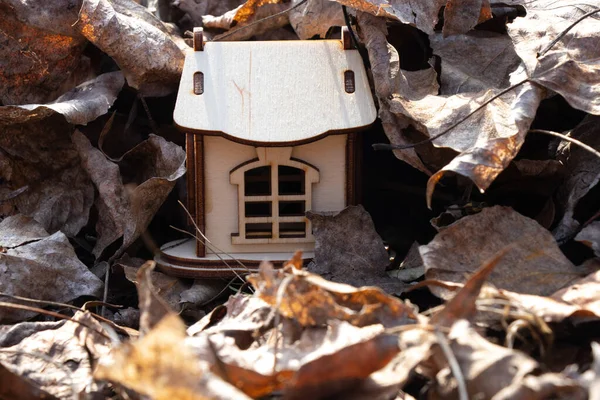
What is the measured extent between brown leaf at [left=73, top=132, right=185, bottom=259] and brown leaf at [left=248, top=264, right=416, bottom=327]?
811mm

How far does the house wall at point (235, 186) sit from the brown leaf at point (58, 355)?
1.82 feet

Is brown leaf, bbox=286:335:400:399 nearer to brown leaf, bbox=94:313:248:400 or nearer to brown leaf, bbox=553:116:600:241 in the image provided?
brown leaf, bbox=94:313:248:400

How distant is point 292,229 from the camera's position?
2123 mm

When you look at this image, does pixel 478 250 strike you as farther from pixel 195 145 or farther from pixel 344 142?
pixel 195 145

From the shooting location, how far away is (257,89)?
6.43 ft

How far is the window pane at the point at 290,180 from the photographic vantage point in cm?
211

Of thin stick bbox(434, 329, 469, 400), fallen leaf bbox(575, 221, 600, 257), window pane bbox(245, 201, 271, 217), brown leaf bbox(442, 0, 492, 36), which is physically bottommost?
window pane bbox(245, 201, 271, 217)

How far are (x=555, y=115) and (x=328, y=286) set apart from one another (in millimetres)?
997

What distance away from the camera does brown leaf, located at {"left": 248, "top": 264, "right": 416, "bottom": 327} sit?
1.26m

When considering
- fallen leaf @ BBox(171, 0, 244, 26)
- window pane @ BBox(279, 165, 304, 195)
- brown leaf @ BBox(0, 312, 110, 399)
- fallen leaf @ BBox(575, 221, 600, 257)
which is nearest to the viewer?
brown leaf @ BBox(0, 312, 110, 399)

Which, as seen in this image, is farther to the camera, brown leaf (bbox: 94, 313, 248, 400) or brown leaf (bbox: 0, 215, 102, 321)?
brown leaf (bbox: 0, 215, 102, 321)

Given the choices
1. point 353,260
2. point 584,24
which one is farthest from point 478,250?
point 584,24

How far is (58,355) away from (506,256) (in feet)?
3.08

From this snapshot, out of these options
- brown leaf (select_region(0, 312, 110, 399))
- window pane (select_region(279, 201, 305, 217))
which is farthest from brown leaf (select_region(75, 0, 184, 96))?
brown leaf (select_region(0, 312, 110, 399))
